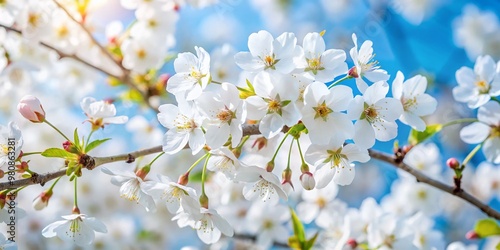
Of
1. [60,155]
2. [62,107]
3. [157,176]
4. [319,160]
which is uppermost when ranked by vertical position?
[62,107]

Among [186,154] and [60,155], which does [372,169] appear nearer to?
[186,154]

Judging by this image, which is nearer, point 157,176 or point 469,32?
point 157,176

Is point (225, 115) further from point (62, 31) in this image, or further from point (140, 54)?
point (62, 31)

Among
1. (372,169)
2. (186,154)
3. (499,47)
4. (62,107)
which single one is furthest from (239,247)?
(499,47)

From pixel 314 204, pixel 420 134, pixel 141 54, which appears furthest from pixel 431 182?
pixel 141 54

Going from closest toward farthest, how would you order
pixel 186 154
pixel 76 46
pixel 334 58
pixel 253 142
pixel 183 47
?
pixel 334 58 → pixel 253 142 → pixel 76 46 → pixel 186 154 → pixel 183 47

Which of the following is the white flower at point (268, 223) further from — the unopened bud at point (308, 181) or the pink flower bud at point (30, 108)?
the pink flower bud at point (30, 108)

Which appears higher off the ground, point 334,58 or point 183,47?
point 183,47
